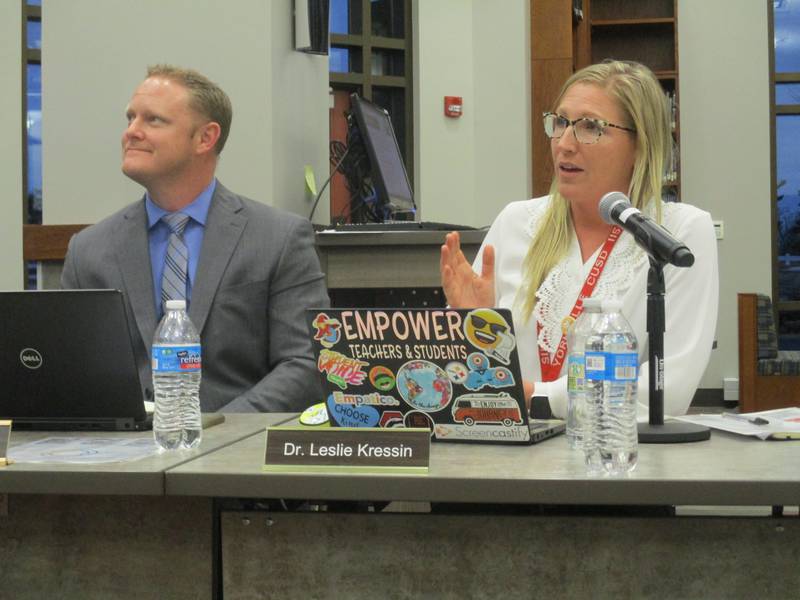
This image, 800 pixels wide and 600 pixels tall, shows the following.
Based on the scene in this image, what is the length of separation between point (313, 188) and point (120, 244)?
1.37 meters

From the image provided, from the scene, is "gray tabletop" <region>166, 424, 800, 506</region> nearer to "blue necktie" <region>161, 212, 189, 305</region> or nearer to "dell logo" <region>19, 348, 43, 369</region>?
"dell logo" <region>19, 348, 43, 369</region>

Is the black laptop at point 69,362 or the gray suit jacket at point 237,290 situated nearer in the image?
the black laptop at point 69,362

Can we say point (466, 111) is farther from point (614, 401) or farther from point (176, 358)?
point (614, 401)

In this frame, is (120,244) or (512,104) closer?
(120,244)

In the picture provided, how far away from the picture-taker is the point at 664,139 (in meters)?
2.03

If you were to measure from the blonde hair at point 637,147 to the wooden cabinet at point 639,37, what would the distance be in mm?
5277

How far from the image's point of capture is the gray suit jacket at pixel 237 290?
2.27m

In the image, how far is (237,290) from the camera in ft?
7.61

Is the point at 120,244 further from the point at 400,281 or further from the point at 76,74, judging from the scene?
the point at 76,74

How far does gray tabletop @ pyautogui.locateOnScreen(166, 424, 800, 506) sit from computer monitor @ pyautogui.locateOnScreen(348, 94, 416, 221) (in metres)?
2.08

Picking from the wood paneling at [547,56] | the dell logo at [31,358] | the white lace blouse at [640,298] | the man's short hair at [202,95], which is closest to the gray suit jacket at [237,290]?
the man's short hair at [202,95]

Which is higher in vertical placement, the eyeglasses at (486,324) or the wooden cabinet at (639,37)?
the wooden cabinet at (639,37)

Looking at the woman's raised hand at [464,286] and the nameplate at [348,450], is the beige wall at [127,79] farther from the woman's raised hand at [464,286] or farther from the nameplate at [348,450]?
the nameplate at [348,450]

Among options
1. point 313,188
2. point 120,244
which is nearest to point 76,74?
point 313,188
